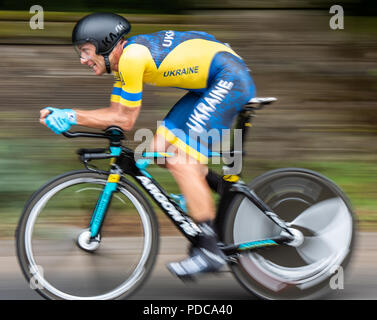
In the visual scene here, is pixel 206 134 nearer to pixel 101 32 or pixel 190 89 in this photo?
pixel 190 89

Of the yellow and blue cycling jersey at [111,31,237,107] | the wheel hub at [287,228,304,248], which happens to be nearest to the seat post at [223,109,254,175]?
the yellow and blue cycling jersey at [111,31,237,107]

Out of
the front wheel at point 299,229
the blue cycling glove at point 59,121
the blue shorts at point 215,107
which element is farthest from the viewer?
the front wheel at point 299,229

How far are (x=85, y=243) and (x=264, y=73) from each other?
13.3 ft

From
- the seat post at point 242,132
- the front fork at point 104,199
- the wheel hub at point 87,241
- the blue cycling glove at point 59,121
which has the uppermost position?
the blue cycling glove at point 59,121

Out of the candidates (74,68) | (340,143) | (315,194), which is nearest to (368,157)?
(340,143)

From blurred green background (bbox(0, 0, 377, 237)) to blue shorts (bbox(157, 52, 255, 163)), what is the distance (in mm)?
2610

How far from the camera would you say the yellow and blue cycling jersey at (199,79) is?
3.84 metres

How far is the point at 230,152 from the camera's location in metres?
3.96

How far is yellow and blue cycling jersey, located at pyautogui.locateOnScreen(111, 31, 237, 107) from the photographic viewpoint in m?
3.67

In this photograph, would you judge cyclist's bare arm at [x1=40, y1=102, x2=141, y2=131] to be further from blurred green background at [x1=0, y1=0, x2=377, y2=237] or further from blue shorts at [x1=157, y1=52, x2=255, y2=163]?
blurred green background at [x1=0, y1=0, x2=377, y2=237]

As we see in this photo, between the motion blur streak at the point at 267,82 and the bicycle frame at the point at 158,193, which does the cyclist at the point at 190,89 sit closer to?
the bicycle frame at the point at 158,193

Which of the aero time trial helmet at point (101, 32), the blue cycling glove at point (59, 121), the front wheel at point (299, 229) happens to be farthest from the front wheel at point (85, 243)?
the aero time trial helmet at point (101, 32)

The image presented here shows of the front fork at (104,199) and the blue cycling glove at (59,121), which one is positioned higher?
the blue cycling glove at (59,121)

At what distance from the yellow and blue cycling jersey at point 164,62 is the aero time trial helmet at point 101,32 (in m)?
0.09
